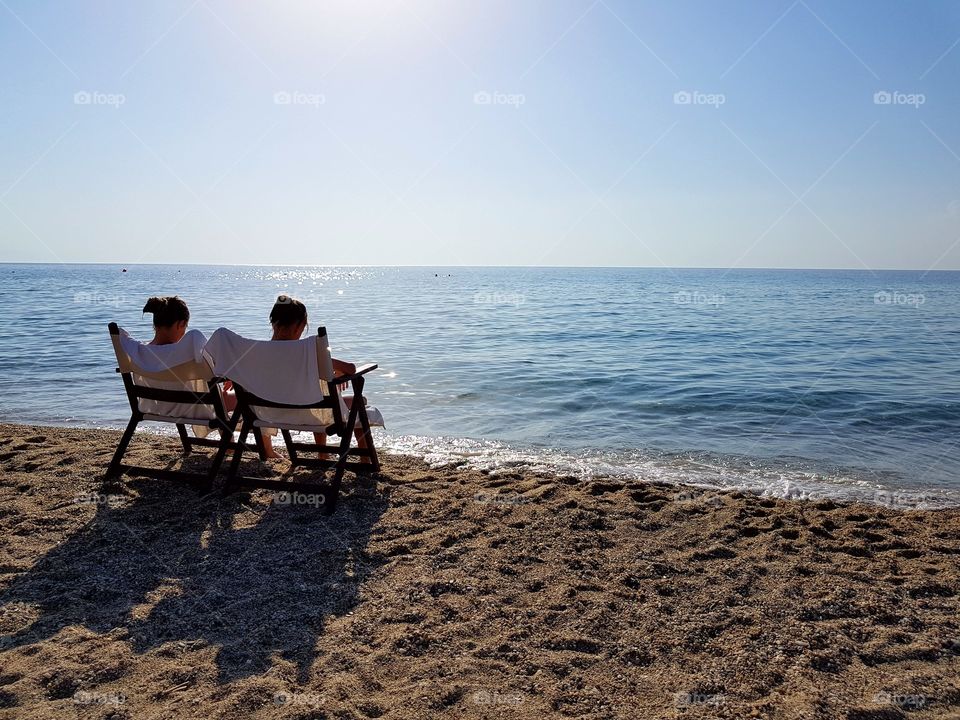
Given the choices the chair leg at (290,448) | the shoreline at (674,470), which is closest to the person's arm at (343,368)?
the chair leg at (290,448)

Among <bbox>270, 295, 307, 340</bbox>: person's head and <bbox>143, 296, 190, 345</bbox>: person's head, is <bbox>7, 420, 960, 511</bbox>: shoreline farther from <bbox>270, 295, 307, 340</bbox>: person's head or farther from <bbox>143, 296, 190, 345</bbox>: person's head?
<bbox>143, 296, 190, 345</bbox>: person's head

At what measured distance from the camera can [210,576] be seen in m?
3.60

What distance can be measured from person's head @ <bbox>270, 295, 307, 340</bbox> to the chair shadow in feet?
3.87

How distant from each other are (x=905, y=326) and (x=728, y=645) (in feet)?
76.5

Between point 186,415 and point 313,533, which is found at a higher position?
point 186,415

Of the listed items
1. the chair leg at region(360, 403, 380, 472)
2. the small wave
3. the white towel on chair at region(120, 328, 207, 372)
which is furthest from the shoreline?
the white towel on chair at region(120, 328, 207, 372)

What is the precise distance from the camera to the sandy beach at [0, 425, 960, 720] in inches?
102

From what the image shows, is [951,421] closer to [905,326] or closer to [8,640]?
[8,640]

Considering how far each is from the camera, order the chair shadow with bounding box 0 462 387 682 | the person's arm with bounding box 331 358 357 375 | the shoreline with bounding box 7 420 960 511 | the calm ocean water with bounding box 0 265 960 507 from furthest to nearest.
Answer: the calm ocean water with bounding box 0 265 960 507 → the shoreline with bounding box 7 420 960 511 → the person's arm with bounding box 331 358 357 375 → the chair shadow with bounding box 0 462 387 682

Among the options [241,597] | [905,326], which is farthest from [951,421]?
[905,326]

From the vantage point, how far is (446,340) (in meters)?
16.6

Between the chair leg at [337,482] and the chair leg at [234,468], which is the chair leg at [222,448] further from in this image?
the chair leg at [337,482]

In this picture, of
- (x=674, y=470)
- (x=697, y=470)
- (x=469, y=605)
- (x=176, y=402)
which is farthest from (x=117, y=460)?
(x=697, y=470)

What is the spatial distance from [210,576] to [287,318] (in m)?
1.95
